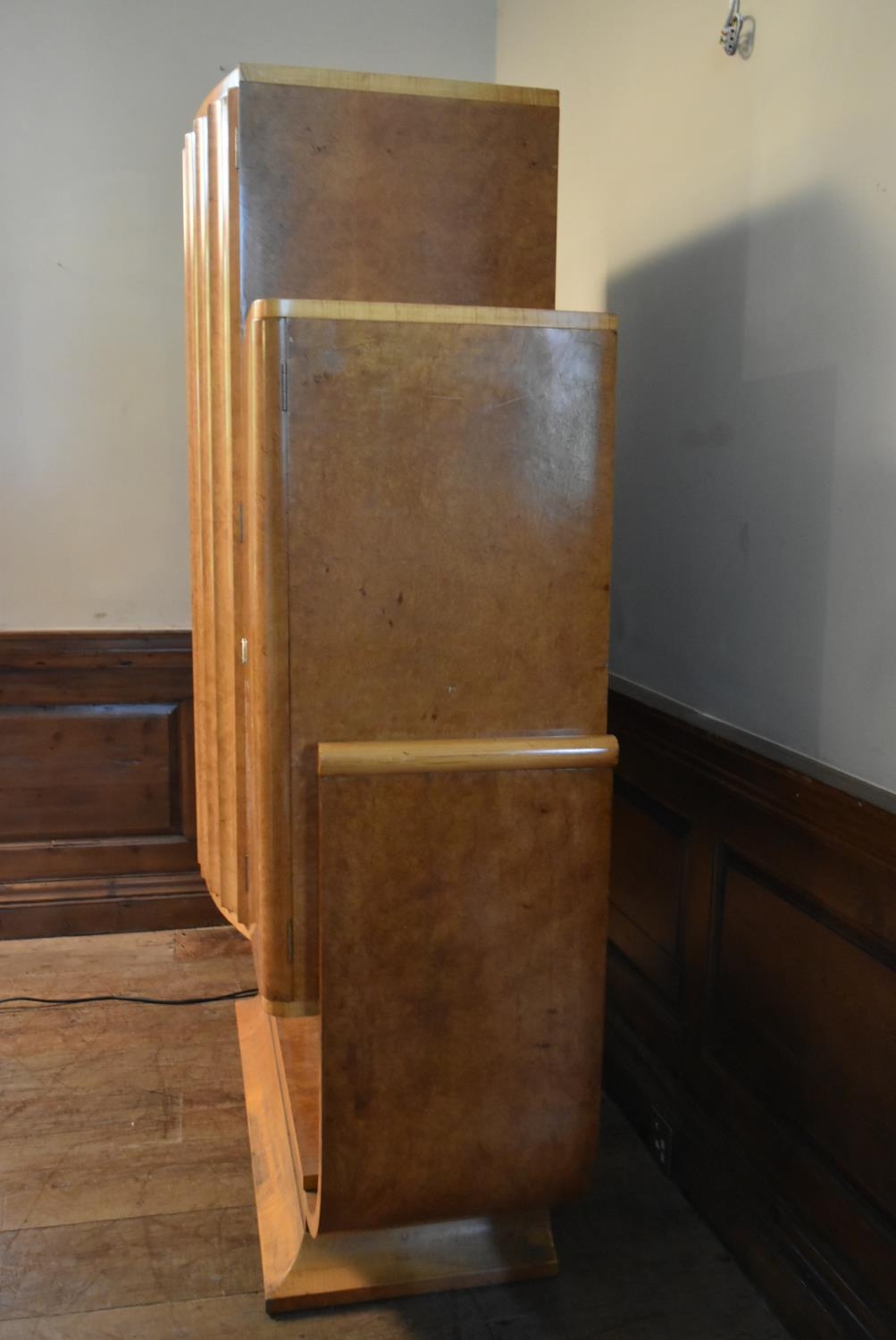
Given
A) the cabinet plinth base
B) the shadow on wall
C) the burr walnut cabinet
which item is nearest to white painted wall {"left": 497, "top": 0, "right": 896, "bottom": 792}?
the shadow on wall

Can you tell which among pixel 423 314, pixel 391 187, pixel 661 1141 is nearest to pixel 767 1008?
pixel 661 1141

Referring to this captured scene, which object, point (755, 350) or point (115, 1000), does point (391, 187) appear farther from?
point (115, 1000)

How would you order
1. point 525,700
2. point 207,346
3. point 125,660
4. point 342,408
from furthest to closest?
point 125,660 < point 207,346 < point 525,700 < point 342,408

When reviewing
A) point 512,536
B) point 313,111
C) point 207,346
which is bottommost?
point 512,536

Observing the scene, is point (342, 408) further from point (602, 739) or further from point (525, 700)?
point (602, 739)

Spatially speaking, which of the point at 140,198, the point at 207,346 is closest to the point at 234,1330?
the point at 207,346

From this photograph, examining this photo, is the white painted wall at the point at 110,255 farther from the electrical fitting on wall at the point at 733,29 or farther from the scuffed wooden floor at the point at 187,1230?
→ the electrical fitting on wall at the point at 733,29

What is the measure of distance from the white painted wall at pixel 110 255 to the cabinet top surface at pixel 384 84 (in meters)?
1.31

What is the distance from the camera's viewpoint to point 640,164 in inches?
84.5

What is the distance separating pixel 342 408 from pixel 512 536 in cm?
27

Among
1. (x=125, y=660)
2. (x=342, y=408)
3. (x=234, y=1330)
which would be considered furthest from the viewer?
(x=125, y=660)

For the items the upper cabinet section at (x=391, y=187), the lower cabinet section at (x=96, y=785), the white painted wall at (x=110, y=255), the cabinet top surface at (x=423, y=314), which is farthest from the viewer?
the lower cabinet section at (x=96, y=785)

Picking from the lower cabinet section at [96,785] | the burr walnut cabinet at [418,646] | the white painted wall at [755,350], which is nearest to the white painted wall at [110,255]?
the lower cabinet section at [96,785]

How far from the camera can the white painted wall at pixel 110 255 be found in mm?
2766
